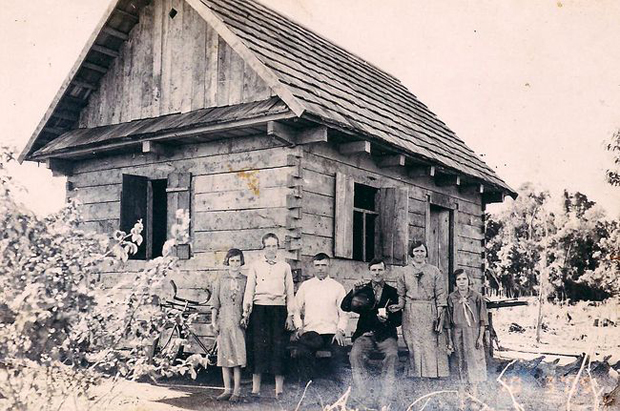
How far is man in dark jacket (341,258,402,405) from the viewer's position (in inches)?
303

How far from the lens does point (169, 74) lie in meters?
9.84

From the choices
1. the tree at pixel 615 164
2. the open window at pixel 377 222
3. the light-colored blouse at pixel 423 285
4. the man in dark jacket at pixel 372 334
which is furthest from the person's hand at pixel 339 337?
the tree at pixel 615 164

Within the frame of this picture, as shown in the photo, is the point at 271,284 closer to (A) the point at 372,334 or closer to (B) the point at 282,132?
(A) the point at 372,334

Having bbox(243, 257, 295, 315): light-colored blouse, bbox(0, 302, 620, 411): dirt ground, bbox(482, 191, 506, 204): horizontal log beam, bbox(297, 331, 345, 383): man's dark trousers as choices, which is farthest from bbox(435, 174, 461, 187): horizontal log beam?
bbox(243, 257, 295, 315): light-colored blouse

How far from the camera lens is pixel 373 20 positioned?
8156 millimetres

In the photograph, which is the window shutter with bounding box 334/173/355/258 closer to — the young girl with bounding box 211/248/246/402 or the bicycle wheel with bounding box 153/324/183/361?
the young girl with bounding box 211/248/246/402

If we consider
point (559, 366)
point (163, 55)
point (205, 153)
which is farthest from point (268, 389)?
point (163, 55)

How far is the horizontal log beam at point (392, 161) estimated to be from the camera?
9.84 m

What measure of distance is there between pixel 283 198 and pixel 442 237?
4571 millimetres

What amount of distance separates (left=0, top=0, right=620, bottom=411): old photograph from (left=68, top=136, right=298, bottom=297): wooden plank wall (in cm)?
3

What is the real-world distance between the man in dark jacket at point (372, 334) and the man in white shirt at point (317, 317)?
201mm

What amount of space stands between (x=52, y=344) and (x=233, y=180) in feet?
12.6

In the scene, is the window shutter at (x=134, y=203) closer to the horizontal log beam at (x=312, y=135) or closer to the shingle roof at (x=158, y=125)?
the shingle roof at (x=158, y=125)

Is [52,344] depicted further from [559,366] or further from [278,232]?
[559,366]
